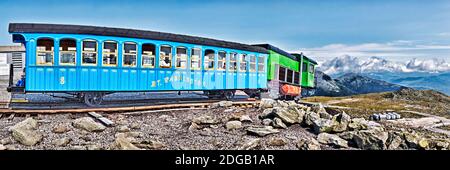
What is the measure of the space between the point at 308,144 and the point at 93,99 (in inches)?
336

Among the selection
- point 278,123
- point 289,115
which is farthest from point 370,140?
point 289,115

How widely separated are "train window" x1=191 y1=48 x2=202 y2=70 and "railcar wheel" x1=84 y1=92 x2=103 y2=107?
13.4 ft

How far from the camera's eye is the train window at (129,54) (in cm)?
1209

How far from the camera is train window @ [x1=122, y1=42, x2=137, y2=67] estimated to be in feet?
39.7

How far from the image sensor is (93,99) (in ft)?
40.6

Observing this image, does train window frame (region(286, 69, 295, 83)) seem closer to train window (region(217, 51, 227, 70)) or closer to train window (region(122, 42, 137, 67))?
train window (region(217, 51, 227, 70))

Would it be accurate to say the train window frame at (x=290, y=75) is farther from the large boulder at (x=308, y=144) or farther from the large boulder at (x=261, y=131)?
the large boulder at (x=308, y=144)

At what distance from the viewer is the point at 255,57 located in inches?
674

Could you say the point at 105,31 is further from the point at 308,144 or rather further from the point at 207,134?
the point at 308,144

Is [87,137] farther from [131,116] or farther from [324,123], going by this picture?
[324,123]

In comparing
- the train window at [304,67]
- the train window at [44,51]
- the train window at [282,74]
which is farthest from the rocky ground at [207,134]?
the train window at [304,67]

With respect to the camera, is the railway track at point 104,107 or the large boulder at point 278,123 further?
the railway track at point 104,107
